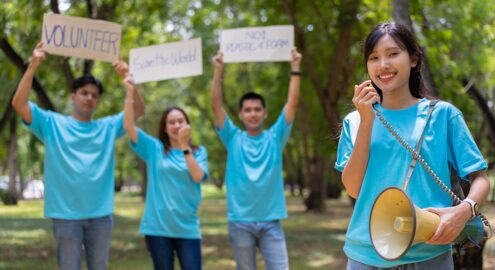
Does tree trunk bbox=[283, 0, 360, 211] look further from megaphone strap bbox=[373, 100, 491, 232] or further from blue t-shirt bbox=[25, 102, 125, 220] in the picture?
megaphone strap bbox=[373, 100, 491, 232]

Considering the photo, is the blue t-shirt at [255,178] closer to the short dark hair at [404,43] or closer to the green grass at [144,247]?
the short dark hair at [404,43]

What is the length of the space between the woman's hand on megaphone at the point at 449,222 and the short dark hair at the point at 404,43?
581 mm

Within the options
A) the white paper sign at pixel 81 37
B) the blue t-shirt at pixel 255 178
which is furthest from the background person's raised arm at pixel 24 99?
the blue t-shirt at pixel 255 178

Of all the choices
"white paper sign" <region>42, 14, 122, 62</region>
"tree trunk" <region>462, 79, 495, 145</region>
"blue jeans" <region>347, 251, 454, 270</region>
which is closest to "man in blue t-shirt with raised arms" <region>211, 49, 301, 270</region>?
"white paper sign" <region>42, 14, 122, 62</region>

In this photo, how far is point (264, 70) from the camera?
18.7m

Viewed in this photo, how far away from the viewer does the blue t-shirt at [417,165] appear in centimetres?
225

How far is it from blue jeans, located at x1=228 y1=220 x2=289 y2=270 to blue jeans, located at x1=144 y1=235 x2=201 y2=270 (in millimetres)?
324

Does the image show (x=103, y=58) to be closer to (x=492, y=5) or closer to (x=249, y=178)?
(x=249, y=178)

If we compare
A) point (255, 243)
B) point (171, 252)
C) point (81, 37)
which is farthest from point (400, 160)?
point (81, 37)

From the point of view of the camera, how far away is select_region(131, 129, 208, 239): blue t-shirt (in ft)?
14.7

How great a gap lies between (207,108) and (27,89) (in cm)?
2289

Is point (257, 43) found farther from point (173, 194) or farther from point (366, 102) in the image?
point (366, 102)

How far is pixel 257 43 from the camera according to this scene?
552 centimetres

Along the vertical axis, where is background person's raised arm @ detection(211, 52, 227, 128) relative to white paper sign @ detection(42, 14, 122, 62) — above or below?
below
